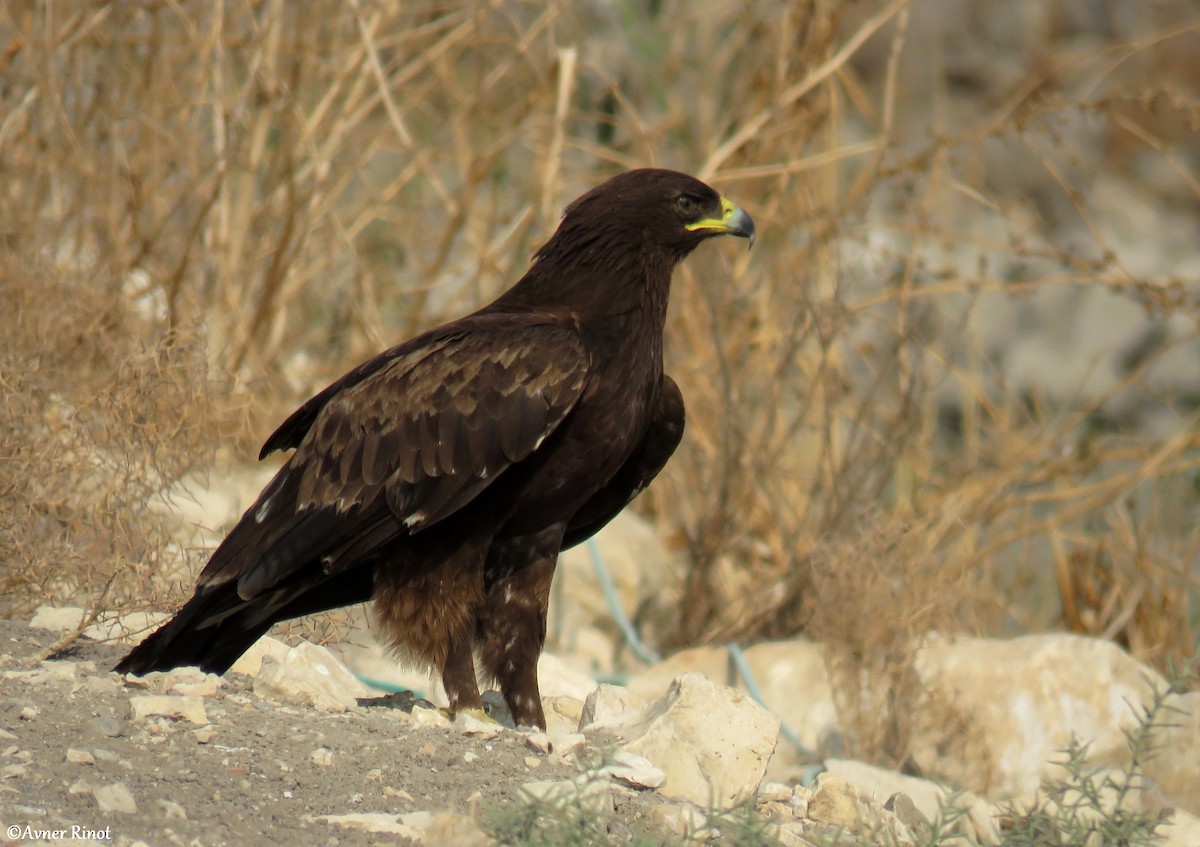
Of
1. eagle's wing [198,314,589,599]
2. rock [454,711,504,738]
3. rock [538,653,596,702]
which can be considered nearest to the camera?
rock [454,711,504,738]

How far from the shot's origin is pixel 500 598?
170 inches

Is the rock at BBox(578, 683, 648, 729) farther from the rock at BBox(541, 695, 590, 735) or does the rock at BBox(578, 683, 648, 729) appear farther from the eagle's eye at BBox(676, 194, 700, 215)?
the eagle's eye at BBox(676, 194, 700, 215)

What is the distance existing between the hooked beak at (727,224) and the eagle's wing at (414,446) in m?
0.65

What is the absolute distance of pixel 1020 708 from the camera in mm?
5555

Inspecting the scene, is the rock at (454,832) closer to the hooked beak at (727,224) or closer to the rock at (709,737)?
the rock at (709,737)

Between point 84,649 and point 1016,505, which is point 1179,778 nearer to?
point 1016,505

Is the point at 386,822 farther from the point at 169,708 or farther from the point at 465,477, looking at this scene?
the point at 465,477

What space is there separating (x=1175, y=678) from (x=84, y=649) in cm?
270

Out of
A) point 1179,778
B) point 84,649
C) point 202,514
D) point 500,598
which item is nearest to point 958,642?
point 1179,778

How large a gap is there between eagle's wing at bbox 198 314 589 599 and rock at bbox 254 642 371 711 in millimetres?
199

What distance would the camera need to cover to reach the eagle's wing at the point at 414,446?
3.97 metres

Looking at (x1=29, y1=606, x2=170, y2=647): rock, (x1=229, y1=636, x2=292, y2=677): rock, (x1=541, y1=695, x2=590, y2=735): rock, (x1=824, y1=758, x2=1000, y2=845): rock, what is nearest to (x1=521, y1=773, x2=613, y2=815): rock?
(x1=824, y1=758, x2=1000, y2=845): rock

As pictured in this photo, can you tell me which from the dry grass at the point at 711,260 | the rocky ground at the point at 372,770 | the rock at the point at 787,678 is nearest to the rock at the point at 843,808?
the rocky ground at the point at 372,770

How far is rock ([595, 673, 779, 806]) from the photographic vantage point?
3.60 meters
